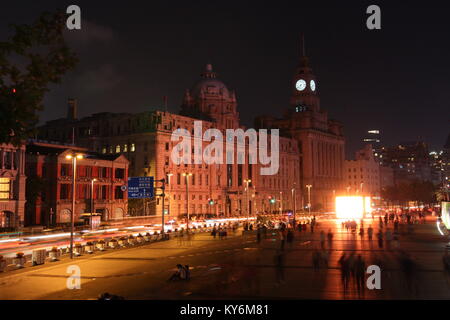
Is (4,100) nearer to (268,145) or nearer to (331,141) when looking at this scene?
(268,145)

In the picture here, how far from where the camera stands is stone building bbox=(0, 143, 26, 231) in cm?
6078

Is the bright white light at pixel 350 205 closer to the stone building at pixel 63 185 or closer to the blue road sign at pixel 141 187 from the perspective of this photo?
the blue road sign at pixel 141 187

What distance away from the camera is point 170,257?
35.8 m

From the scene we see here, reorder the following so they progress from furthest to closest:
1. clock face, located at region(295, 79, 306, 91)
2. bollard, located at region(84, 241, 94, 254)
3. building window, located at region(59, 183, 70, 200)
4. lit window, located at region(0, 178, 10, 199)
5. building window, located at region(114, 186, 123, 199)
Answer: clock face, located at region(295, 79, 306, 91) < building window, located at region(114, 186, 123, 199) < building window, located at region(59, 183, 70, 200) < lit window, located at region(0, 178, 10, 199) < bollard, located at region(84, 241, 94, 254)

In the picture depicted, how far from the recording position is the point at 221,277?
2584cm

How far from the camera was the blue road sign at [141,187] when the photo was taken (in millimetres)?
56469

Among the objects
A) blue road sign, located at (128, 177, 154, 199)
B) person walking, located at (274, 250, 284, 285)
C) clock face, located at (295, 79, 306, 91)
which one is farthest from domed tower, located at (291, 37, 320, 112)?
person walking, located at (274, 250, 284, 285)

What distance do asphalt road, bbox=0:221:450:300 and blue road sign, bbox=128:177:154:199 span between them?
665 inches

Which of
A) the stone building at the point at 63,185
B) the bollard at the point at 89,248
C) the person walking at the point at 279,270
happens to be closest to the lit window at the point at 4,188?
the stone building at the point at 63,185

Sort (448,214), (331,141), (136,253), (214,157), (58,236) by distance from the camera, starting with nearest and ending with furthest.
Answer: (136,253)
(58,236)
(448,214)
(214,157)
(331,141)

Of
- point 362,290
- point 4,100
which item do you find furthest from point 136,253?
point 4,100

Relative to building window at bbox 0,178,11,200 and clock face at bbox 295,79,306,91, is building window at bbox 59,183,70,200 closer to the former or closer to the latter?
building window at bbox 0,178,11,200

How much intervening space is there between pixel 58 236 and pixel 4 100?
1621 inches

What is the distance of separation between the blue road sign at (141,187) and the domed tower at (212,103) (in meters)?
70.6
